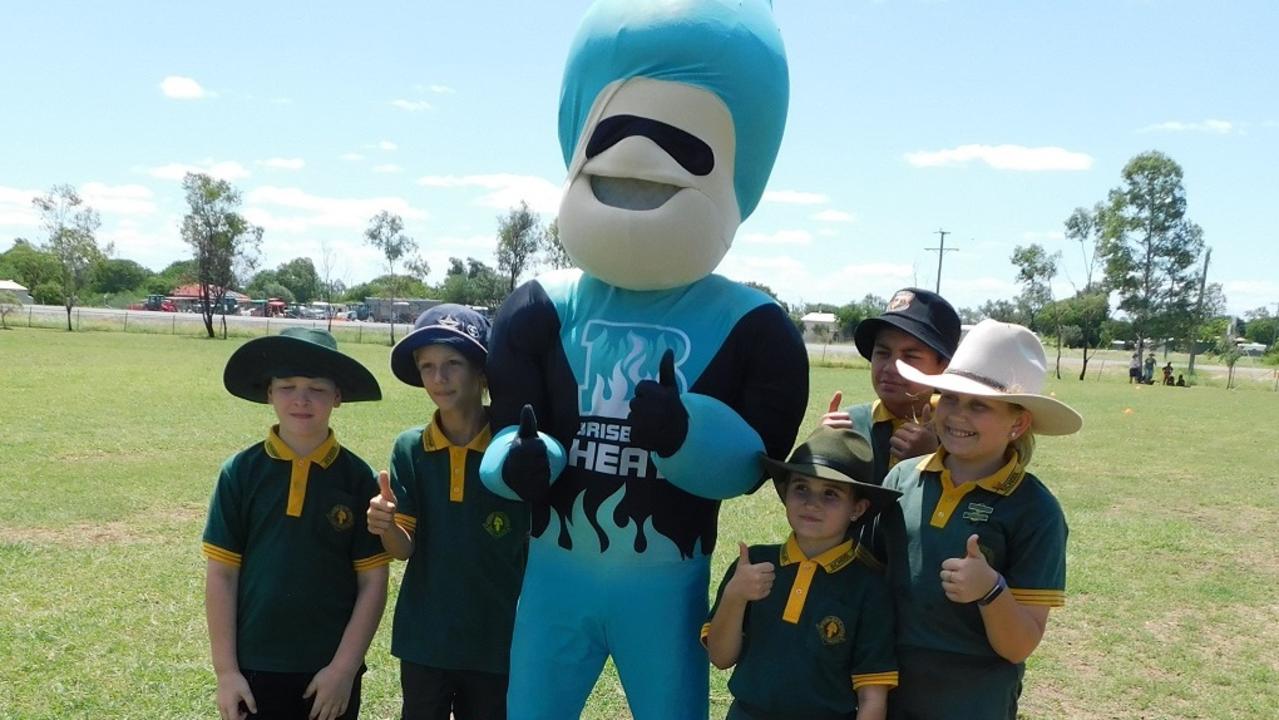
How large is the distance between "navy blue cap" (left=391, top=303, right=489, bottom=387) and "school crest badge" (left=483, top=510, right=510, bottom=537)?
48 cm

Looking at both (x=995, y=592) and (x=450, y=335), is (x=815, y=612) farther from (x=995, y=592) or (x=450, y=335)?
(x=450, y=335)

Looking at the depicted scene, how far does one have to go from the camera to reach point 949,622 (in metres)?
2.24

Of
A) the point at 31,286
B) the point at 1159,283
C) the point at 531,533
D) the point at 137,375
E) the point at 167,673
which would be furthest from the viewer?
the point at 31,286

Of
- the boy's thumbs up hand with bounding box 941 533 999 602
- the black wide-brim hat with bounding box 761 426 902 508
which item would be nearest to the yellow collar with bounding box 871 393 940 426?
the black wide-brim hat with bounding box 761 426 902 508

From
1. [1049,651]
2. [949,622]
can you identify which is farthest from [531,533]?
[1049,651]

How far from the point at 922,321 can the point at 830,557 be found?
1.03 metres

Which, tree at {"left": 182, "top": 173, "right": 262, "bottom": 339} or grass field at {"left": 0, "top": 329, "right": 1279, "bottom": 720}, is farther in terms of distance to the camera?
tree at {"left": 182, "top": 173, "right": 262, "bottom": 339}

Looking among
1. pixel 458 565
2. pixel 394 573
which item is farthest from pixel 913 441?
pixel 394 573

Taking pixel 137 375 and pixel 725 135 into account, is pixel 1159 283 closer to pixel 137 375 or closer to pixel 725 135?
pixel 137 375

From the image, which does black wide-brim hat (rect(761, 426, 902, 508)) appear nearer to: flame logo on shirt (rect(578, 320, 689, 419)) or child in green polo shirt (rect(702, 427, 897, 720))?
child in green polo shirt (rect(702, 427, 897, 720))

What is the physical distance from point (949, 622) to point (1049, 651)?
3.41 meters

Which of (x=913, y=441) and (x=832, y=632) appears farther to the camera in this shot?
(x=913, y=441)

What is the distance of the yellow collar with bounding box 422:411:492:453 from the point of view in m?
2.82

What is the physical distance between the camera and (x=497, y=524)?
280cm
